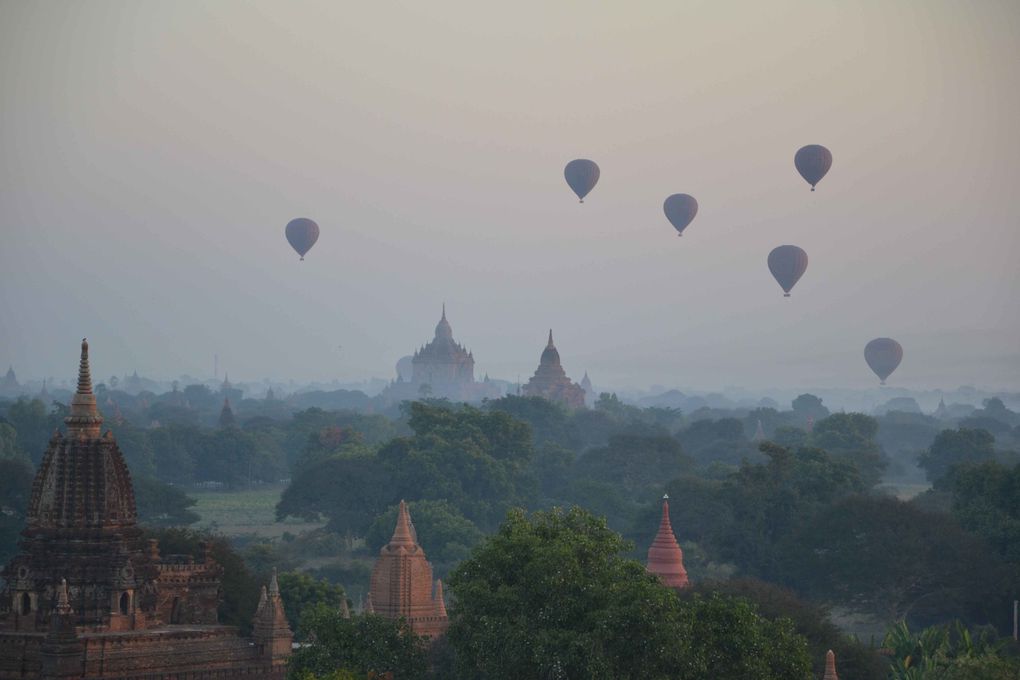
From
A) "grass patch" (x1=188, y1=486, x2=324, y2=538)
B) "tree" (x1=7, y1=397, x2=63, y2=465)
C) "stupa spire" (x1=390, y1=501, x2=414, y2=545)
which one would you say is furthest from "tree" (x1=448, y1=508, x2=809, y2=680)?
"tree" (x1=7, y1=397, x2=63, y2=465)

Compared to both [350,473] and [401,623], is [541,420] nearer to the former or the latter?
[350,473]

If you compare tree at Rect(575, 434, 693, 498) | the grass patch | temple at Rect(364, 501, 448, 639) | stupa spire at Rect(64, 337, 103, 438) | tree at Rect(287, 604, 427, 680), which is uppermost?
tree at Rect(575, 434, 693, 498)

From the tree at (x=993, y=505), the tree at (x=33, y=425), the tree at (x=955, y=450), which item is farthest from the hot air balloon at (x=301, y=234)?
the tree at (x=993, y=505)

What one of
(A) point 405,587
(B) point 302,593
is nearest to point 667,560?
(A) point 405,587

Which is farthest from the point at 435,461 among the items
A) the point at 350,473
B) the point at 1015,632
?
the point at 1015,632

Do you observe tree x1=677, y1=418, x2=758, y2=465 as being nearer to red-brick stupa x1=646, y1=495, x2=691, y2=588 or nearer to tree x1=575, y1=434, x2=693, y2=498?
tree x1=575, y1=434, x2=693, y2=498

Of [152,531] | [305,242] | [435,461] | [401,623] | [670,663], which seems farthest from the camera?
[305,242]
